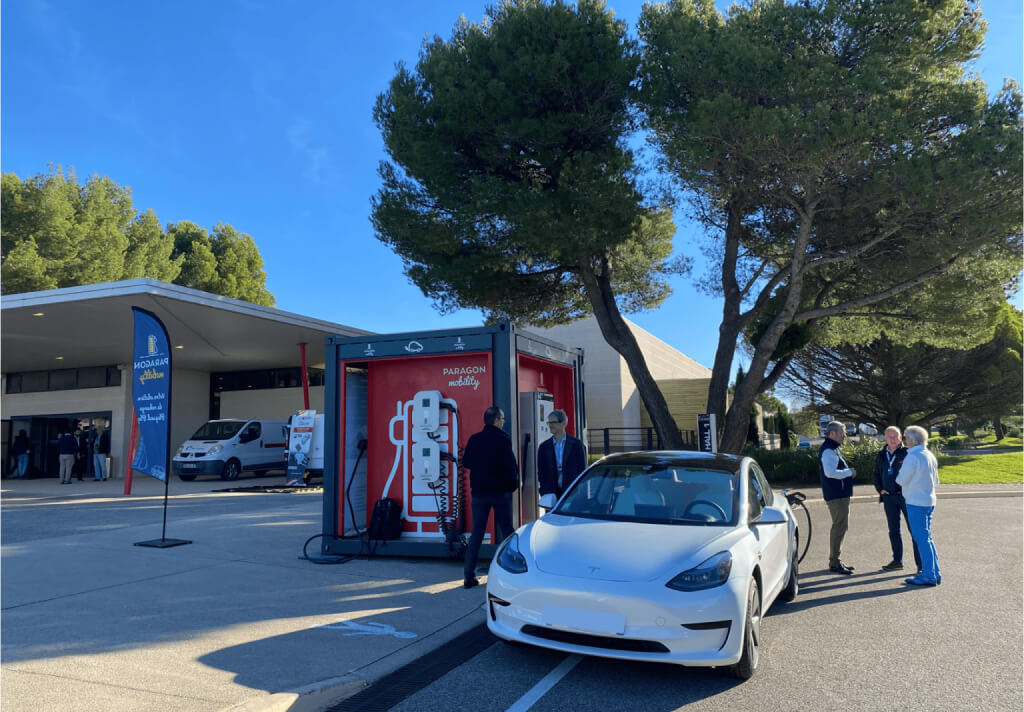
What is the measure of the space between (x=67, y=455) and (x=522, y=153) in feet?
55.4

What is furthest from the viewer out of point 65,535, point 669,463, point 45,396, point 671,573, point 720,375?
point 45,396

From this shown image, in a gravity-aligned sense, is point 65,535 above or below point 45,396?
below

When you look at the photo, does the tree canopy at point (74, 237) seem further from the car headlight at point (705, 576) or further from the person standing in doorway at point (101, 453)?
the car headlight at point (705, 576)

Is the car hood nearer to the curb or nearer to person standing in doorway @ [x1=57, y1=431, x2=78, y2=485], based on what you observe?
the curb

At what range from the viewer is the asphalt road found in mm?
4027

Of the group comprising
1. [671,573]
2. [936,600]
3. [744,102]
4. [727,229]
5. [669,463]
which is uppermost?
[744,102]

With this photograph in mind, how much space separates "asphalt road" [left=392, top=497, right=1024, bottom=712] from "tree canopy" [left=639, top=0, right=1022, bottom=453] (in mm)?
8112

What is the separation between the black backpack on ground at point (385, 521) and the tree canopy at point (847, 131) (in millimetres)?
8833

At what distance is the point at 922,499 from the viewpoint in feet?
23.5

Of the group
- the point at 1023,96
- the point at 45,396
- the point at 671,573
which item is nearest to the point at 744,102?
the point at 1023,96

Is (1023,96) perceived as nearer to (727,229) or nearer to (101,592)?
→ (727,229)

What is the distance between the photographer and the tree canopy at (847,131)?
12.4 m

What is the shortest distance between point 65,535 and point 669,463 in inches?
352

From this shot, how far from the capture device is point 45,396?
86.2ft
